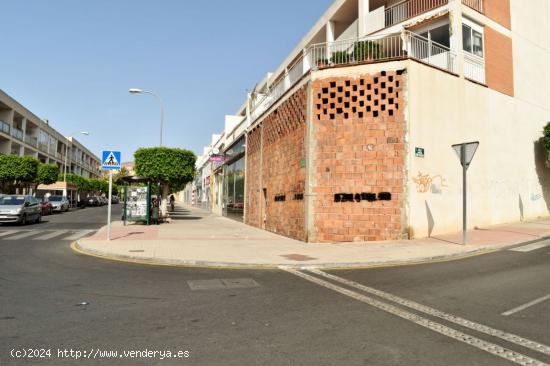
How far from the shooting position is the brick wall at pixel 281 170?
49.3 ft

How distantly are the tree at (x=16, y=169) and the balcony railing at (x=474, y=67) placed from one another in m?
36.7

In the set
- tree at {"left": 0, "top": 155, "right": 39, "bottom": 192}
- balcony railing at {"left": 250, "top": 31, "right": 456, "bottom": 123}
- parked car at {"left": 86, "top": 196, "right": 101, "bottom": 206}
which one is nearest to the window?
balcony railing at {"left": 250, "top": 31, "right": 456, "bottom": 123}

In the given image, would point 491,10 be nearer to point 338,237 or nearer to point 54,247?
point 338,237

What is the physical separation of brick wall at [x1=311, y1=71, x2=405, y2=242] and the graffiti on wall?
0.82 metres

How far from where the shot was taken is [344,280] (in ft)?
24.2

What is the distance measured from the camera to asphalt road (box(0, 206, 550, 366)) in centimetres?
366

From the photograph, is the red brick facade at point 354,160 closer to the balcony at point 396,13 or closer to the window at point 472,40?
the window at point 472,40

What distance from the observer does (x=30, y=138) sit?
1901 inches

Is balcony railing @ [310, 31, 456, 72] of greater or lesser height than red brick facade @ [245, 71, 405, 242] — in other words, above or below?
above

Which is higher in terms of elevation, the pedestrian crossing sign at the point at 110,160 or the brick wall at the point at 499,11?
the brick wall at the point at 499,11

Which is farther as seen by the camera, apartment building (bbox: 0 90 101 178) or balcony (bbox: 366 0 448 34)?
apartment building (bbox: 0 90 101 178)

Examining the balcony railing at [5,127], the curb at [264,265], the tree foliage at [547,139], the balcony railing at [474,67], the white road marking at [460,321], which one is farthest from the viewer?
the balcony railing at [5,127]

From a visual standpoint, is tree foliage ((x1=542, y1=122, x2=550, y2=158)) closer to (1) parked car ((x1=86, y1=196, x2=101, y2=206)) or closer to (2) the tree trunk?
(2) the tree trunk

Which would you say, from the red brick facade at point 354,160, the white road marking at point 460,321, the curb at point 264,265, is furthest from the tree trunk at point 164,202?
the white road marking at point 460,321
